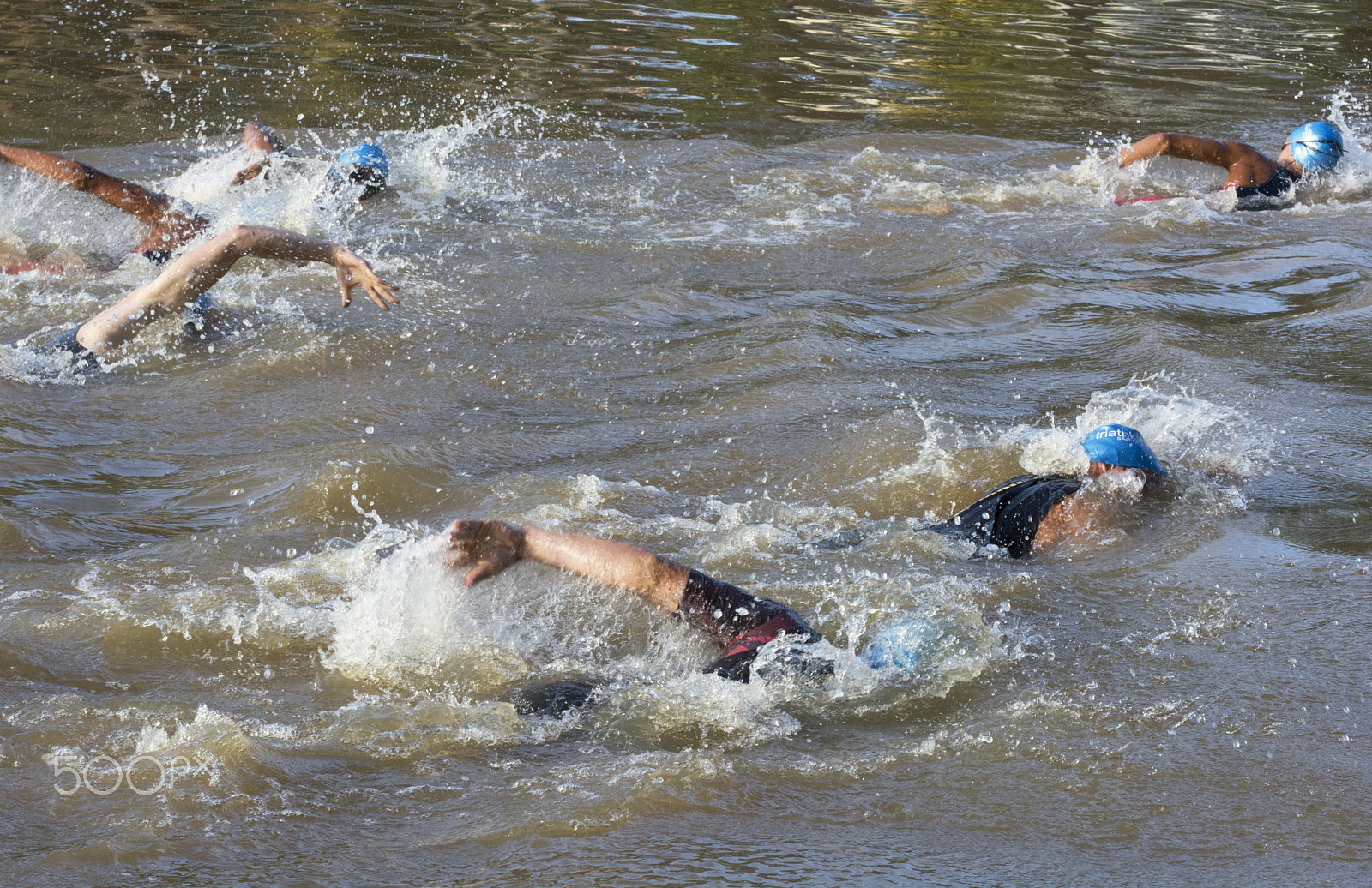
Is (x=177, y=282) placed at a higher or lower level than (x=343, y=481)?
higher

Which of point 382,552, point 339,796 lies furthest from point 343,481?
point 339,796

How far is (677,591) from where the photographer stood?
14.7 ft

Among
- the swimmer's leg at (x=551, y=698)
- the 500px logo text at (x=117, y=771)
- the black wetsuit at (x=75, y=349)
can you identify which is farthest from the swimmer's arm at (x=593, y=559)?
the black wetsuit at (x=75, y=349)

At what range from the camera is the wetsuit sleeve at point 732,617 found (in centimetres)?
446

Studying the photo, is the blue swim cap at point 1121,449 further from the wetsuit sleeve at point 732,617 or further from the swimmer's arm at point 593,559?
the swimmer's arm at point 593,559

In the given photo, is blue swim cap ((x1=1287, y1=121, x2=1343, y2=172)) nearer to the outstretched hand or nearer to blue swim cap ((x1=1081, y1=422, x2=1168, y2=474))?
blue swim cap ((x1=1081, y1=422, x2=1168, y2=474))

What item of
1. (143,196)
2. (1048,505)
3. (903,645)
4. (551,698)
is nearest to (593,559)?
(551,698)

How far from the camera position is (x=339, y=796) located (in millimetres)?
3730

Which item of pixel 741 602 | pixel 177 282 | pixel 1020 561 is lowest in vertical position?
pixel 1020 561

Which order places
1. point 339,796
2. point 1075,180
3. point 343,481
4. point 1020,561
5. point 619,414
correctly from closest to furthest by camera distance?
point 339,796 → point 1020,561 → point 343,481 → point 619,414 → point 1075,180

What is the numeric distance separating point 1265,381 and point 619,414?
12.6 feet

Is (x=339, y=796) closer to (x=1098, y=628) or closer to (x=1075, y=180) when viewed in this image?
(x=1098, y=628)

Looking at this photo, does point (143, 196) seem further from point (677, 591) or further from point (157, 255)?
point (677, 591)

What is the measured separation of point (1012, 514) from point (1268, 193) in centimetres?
708
